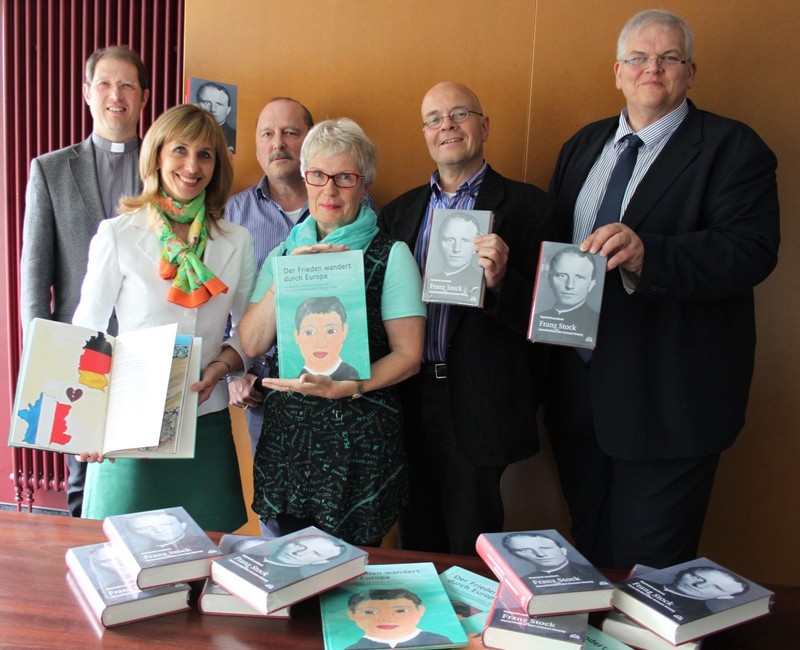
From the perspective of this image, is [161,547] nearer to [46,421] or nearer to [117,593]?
[117,593]

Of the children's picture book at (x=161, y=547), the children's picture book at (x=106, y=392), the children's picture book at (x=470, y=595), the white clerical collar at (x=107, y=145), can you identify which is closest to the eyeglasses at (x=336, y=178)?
the children's picture book at (x=106, y=392)

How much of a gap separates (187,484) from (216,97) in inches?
72.8

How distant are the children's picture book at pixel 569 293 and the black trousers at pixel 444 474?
1.89ft

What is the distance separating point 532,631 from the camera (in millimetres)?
1157

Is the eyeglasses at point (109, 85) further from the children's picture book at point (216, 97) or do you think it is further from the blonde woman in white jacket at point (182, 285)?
the blonde woman in white jacket at point (182, 285)

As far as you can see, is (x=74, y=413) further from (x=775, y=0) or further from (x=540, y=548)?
(x=775, y=0)

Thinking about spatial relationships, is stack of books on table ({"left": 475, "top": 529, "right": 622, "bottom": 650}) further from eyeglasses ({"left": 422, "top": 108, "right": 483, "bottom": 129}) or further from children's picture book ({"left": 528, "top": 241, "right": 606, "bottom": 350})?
eyeglasses ({"left": 422, "top": 108, "right": 483, "bottom": 129})

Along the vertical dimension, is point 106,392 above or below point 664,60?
below

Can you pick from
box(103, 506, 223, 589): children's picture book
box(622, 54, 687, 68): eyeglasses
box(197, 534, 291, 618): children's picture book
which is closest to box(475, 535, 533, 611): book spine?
box(197, 534, 291, 618): children's picture book

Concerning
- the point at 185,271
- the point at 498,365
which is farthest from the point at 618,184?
the point at 185,271

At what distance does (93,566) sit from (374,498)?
0.80 meters

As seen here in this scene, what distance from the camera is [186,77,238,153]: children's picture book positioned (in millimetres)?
3076

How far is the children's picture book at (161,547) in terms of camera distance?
4.14ft

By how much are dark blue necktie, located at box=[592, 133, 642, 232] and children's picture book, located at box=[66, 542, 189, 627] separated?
1698mm
